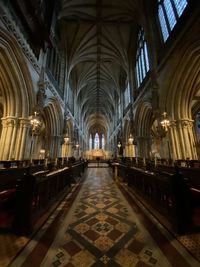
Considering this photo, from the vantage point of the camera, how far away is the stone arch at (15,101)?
6.51 metres

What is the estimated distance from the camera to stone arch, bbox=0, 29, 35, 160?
6.51 meters

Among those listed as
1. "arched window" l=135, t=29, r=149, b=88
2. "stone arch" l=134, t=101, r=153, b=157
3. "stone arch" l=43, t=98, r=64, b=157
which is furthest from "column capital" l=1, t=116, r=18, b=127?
"arched window" l=135, t=29, r=149, b=88

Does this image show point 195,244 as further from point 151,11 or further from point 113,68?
→ point 113,68

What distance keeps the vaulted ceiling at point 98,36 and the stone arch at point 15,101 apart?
26.1 ft

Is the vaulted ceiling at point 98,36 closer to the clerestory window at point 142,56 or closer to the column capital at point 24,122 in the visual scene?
the clerestory window at point 142,56

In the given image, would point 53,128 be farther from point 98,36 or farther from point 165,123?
point 98,36

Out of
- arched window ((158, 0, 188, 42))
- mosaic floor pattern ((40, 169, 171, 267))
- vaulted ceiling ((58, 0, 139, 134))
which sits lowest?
mosaic floor pattern ((40, 169, 171, 267))

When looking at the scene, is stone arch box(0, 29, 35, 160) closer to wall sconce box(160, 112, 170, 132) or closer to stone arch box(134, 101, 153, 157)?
wall sconce box(160, 112, 170, 132)

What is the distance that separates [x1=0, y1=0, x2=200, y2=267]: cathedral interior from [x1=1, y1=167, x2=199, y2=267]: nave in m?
0.02

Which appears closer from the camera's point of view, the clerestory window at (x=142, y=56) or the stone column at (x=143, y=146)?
the clerestory window at (x=142, y=56)

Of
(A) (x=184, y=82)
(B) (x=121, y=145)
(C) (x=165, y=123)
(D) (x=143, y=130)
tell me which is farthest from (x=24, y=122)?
(B) (x=121, y=145)

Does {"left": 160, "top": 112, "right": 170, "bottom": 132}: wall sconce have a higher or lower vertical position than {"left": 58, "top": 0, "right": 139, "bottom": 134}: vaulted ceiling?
lower

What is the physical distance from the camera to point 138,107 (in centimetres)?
1270

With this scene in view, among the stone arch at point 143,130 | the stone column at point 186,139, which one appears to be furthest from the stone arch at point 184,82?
the stone arch at point 143,130
